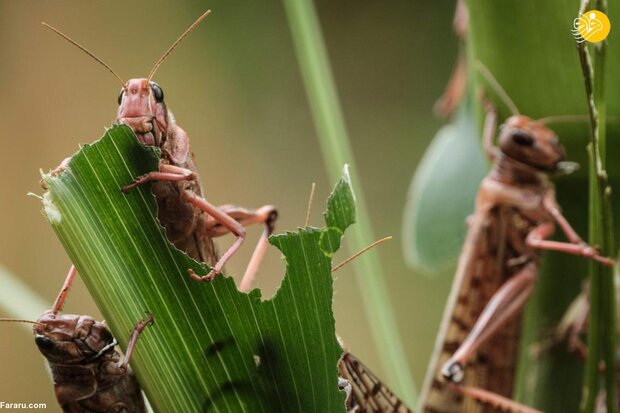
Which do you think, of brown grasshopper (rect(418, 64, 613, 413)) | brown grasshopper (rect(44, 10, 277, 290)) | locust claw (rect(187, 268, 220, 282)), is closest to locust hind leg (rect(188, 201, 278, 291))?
brown grasshopper (rect(44, 10, 277, 290))

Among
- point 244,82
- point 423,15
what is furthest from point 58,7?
point 423,15

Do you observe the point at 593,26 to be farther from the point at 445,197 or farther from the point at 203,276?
the point at 445,197

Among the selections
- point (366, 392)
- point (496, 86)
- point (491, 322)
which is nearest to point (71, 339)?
point (366, 392)

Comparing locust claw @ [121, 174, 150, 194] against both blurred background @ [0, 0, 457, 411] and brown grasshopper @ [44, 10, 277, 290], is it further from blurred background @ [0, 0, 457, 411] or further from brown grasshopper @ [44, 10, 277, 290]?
blurred background @ [0, 0, 457, 411]

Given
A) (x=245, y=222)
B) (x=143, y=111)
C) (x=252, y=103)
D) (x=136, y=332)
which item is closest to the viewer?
(x=136, y=332)

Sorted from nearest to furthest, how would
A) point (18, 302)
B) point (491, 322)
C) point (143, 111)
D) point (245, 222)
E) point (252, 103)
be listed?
point (143, 111), point (245, 222), point (18, 302), point (491, 322), point (252, 103)

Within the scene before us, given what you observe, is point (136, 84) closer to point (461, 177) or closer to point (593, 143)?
point (593, 143)
